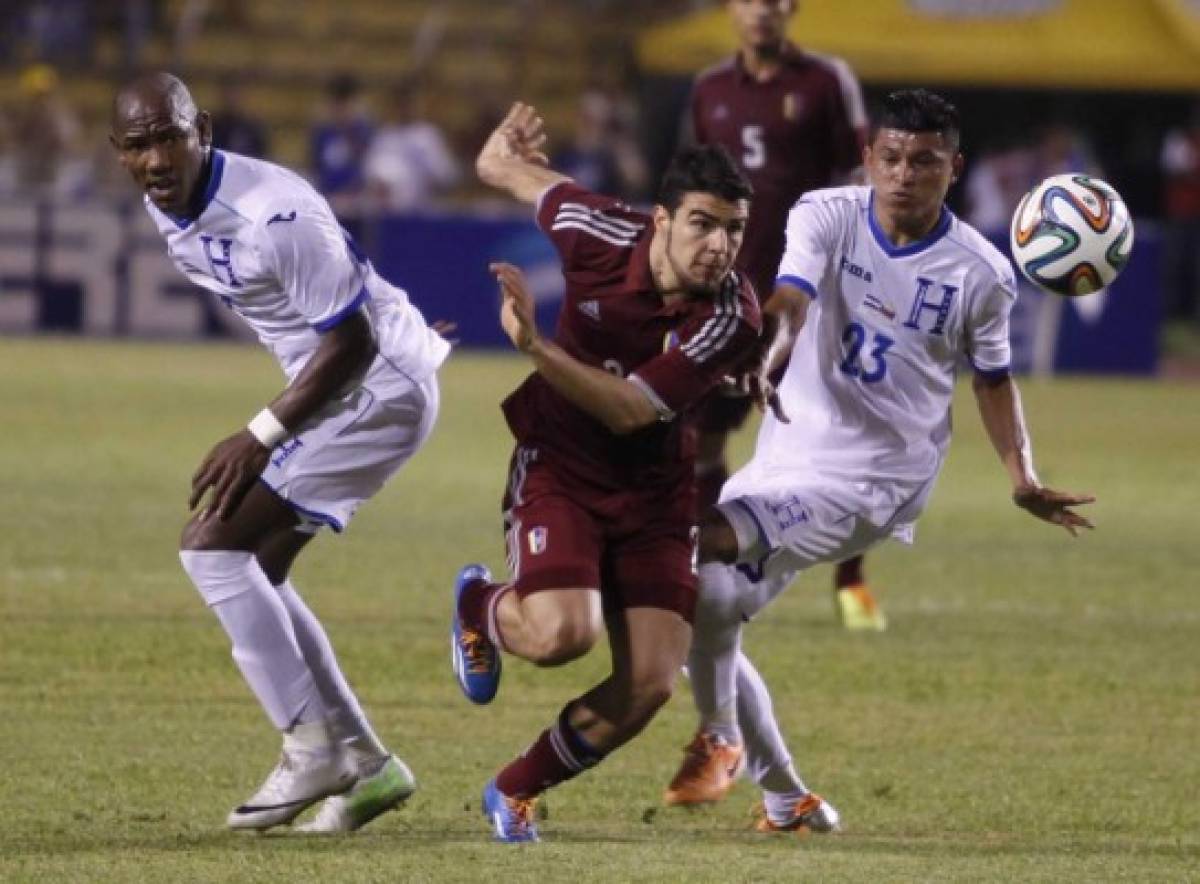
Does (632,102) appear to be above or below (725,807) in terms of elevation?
below

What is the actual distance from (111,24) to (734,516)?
2276 cm

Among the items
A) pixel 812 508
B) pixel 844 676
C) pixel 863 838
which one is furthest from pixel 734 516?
pixel 844 676

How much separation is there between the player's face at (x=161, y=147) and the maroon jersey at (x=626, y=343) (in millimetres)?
978

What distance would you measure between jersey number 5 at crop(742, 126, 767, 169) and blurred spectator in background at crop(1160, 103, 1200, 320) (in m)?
15.0

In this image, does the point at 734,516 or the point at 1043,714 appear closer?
the point at 734,516

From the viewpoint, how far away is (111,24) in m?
29.1

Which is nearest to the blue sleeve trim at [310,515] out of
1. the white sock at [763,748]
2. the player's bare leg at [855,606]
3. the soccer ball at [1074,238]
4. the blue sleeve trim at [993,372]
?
the white sock at [763,748]

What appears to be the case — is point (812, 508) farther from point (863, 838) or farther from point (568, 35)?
point (568, 35)

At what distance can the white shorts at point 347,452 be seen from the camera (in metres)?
7.14

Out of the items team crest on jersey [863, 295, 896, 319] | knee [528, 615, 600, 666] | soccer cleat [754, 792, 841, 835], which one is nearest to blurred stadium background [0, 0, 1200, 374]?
team crest on jersey [863, 295, 896, 319]

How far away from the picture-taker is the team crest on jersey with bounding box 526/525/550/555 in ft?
22.8

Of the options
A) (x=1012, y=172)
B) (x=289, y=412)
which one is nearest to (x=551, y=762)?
(x=289, y=412)

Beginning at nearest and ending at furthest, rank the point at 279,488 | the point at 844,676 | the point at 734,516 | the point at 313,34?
the point at 279,488 < the point at 734,516 < the point at 844,676 < the point at 313,34

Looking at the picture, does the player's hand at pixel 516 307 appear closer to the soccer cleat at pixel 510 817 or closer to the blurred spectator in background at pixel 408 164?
the soccer cleat at pixel 510 817
